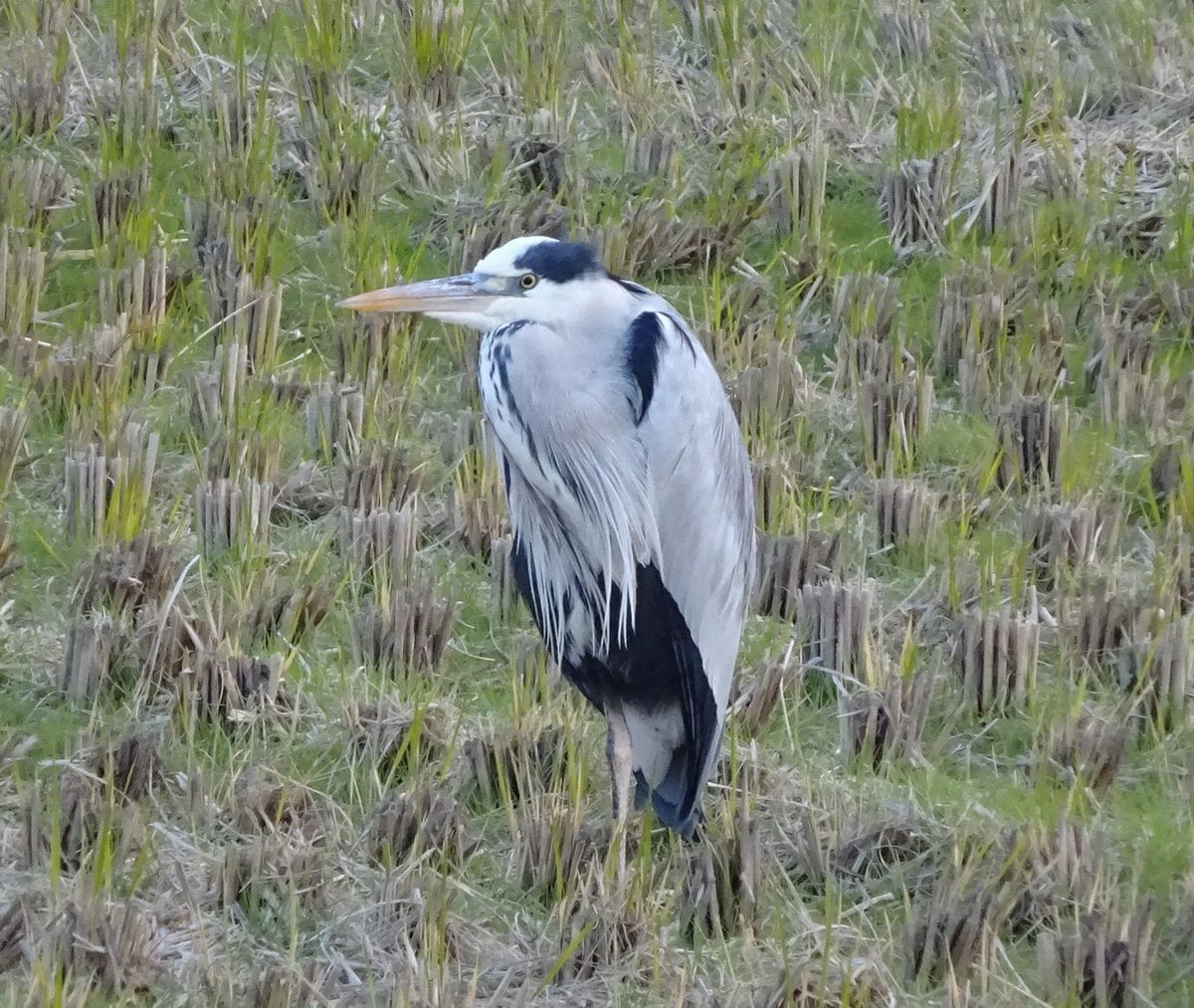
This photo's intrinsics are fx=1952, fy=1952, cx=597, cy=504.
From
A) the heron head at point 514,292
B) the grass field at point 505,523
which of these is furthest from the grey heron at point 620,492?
the grass field at point 505,523

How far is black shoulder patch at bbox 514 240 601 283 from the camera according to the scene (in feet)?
11.2

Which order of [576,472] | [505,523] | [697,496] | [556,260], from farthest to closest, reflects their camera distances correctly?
1. [505,523]
2. [697,496]
3. [576,472]
4. [556,260]

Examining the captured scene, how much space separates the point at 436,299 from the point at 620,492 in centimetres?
48

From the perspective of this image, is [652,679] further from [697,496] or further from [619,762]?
[697,496]

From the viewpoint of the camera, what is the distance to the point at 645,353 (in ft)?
11.4

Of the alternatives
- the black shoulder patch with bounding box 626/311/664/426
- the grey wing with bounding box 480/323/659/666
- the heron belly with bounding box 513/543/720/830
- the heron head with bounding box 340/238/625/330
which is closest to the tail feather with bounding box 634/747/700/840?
the heron belly with bounding box 513/543/720/830

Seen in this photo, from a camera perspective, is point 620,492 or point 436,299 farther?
point 620,492

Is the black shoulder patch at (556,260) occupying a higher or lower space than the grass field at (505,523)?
higher

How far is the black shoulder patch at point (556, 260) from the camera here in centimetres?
340

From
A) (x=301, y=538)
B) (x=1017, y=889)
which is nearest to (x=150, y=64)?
(x=301, y=538)

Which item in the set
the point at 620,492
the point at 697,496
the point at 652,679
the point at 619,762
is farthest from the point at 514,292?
the point at 619,762

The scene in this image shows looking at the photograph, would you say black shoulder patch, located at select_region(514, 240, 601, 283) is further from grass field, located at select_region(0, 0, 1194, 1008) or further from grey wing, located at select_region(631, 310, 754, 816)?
grass field, located at select_region(0, 0, 1194, 1008)

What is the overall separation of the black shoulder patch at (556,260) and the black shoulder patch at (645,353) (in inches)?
6.0

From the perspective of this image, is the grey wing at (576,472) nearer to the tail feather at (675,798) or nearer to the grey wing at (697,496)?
the grey wing at (697,496)
